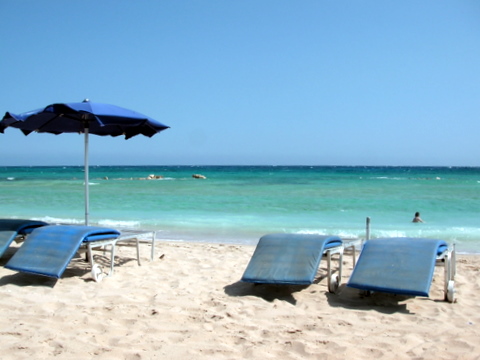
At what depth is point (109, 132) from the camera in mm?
7012

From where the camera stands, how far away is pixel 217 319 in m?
3.75

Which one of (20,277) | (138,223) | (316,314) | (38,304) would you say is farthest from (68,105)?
(138,223)

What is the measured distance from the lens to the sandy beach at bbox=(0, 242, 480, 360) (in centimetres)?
310

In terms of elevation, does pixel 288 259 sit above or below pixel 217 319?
above

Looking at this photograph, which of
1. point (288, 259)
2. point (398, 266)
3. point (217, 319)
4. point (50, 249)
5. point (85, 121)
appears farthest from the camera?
point (85, 121)

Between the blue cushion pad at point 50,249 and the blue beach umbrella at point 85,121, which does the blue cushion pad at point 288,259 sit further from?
the blue beach umbrella at point 85,121

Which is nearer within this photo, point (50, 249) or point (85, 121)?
point (50, 249)

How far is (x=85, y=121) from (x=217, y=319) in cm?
351

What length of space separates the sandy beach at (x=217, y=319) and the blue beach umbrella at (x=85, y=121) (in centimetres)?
176

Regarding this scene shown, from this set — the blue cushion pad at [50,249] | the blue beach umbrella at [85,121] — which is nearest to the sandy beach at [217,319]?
the blue cushion pad at [50,249]

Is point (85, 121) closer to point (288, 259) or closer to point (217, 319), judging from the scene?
point (288, 259)

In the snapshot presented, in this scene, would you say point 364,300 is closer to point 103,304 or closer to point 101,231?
point 103,304

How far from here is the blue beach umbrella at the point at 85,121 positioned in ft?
17.4

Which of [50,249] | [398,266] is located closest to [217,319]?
[398,266]
